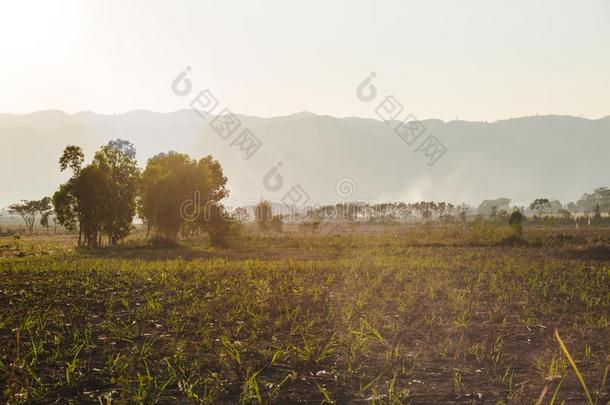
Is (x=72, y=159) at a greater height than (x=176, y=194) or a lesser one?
greater

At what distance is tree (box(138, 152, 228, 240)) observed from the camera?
162 ft

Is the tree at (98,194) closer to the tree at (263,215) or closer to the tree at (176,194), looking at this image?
the tree at (176,194)

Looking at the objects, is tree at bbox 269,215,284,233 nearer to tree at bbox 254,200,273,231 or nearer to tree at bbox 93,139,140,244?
tree at bbox 254,200,273,231

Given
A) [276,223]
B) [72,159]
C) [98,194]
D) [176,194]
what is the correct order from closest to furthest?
[98,194] → [176,194] → [72,159] → [276,223]

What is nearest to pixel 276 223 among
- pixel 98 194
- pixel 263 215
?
pixel 263 215

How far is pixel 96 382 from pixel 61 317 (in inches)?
178

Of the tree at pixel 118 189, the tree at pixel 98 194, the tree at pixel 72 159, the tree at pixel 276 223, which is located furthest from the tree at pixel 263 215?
the tree at pixel 72 159

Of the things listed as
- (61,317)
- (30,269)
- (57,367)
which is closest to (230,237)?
(30,269)

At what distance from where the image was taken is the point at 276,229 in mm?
88688

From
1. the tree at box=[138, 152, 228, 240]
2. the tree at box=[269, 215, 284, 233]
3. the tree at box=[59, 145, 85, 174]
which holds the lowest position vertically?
the tree at box=[269, 215, 284, 233]

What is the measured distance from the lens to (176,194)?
4925 cm

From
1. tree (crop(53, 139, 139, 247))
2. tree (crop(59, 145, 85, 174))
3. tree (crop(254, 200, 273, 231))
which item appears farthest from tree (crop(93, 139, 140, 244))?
tree (crop(254, 200, 273, 231))

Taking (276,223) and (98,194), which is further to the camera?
(276,223)

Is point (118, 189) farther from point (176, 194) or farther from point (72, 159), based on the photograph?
point (176, 194)
